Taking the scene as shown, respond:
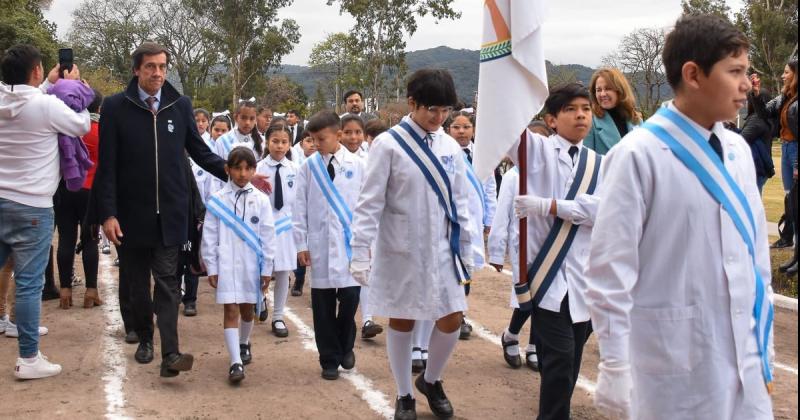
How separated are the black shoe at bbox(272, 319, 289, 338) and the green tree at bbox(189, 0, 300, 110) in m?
53.2

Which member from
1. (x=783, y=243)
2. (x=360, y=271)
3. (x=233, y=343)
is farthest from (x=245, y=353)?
(x=783, y=243)

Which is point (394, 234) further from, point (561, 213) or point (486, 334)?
point (486, 334)

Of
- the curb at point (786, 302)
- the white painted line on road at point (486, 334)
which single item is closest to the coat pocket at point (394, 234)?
the white painted line on road at point (486, 334)

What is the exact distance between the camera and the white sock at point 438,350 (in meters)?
5.11

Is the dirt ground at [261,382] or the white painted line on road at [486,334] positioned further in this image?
the white painted line on road at [486,334]

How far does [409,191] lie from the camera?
4.95m

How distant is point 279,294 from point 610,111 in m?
3.49

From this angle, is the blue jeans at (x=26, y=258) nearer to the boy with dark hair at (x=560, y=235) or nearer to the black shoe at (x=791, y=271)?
the boy with dark hair at (x=560, y=235)

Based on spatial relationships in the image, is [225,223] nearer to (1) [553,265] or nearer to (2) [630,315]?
(1) [553,265]

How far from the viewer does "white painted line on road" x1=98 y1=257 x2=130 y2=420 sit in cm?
532

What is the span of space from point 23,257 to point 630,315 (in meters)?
4.54

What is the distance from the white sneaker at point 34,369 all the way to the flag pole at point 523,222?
→ 3475 millimetres

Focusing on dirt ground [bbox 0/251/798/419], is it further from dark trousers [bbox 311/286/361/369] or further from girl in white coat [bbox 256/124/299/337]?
girl in white coat [bbox 256/124/299/337]

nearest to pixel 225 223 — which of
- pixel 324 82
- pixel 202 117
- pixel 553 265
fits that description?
pixel 553 265
